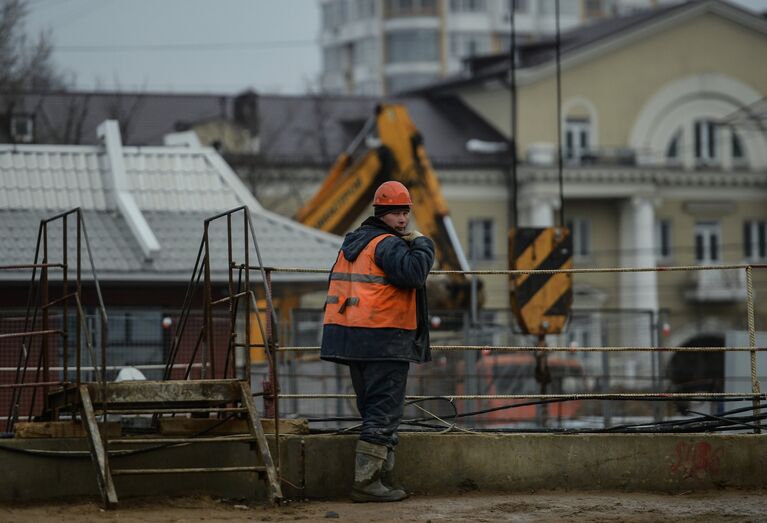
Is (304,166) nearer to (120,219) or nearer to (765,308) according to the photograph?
(765,308)

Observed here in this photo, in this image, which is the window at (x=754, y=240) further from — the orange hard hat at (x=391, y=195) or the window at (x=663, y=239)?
the orange hard hat at (x=391, y=195)

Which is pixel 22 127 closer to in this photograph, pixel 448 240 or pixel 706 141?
pixel 448 240

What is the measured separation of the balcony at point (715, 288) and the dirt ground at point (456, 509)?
52280mm

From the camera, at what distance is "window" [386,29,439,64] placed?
125m

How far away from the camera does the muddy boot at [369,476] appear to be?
1152 cm

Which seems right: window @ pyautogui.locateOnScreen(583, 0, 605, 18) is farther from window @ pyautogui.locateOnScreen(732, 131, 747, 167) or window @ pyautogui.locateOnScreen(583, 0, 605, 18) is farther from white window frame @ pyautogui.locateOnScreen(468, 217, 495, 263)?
white window frame @ pyautogui.locateOnScreen(468, 217, 495, 263)

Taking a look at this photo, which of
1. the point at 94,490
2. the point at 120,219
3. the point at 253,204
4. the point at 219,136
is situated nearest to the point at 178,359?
the point at 120,219

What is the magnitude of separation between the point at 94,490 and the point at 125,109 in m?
46.8

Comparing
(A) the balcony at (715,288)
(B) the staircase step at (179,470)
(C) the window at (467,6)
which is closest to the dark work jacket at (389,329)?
(B) the staircase step at (179,470)

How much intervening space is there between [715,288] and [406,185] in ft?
117

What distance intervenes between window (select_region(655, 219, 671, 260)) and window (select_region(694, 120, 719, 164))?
10.3 ft

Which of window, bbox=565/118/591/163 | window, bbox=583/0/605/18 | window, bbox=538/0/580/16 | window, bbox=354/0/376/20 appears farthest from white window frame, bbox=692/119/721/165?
window, bbox=583/0/605/18

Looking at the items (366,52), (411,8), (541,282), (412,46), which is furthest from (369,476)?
(366,52)

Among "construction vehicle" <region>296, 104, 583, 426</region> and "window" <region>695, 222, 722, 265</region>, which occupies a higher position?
"window" <region>695, 222, 722, 265</region>
